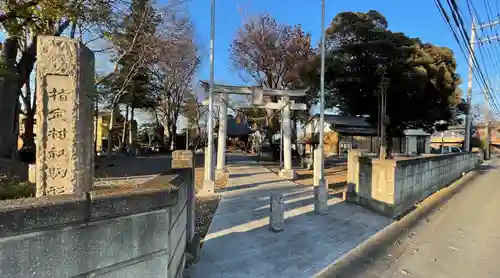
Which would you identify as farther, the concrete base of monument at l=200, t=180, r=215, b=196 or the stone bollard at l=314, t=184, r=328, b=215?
the concrete base of monument at l=200, t=180, r=215, b=196

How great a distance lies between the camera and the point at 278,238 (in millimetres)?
5680

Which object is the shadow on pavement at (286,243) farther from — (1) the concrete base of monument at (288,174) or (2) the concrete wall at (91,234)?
(1) the concrete base of monument at (288,174)

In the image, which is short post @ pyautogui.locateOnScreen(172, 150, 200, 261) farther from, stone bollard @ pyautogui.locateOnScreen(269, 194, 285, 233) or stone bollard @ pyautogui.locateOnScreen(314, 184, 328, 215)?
stone bollard @ pyautogui.locateOnScreen(314, 184, 328, 215)

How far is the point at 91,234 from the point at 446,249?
541 centimetres

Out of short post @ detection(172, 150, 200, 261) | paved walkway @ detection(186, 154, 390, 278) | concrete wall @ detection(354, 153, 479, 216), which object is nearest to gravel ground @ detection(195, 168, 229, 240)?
paved walkway @ detection(186, 154, 390, 278)

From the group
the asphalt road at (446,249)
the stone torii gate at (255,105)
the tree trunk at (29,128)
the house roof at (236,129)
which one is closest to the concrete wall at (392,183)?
the asphalt road at (446,249)

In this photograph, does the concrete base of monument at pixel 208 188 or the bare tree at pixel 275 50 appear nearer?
the concrete base of monument at pixel 208 188

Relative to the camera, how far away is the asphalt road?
4.53 meters

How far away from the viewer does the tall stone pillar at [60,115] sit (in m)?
2.91

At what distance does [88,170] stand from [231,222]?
379cm

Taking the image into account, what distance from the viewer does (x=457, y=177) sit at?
56.3 feet

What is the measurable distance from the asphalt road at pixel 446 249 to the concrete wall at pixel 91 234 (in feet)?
9.04

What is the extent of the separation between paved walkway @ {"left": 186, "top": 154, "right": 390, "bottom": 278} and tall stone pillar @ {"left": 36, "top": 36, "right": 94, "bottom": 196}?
1819mm

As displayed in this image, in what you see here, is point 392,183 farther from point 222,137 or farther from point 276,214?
point 222,137
